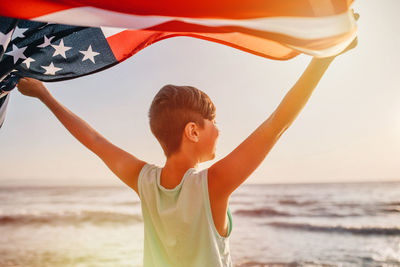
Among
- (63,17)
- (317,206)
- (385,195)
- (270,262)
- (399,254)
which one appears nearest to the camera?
(63,17)

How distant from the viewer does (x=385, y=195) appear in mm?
21938

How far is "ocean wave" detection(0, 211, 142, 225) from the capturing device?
15.2 meters

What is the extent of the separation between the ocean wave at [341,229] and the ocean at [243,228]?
1.5 inches

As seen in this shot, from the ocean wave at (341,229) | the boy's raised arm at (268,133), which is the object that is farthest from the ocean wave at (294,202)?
the boy's raised arm at (268,133)

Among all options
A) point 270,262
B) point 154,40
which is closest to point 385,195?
point 270,262

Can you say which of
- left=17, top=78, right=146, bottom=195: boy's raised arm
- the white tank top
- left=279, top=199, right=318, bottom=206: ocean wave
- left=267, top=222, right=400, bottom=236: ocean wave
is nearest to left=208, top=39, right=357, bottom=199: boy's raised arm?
the white tank top

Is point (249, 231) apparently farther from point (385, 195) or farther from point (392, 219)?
point (385, 195)

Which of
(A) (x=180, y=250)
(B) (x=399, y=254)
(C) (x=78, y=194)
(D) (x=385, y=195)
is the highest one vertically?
(A) (x=180, y=250)

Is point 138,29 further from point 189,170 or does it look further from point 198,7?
point 189,170

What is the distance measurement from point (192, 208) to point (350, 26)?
893 millimetres

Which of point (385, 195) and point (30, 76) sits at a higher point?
point (30, 76)

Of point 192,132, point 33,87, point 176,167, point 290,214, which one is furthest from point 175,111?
point 290,214

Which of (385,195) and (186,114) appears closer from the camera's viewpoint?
(186,114)

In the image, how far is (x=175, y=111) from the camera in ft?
4.91
